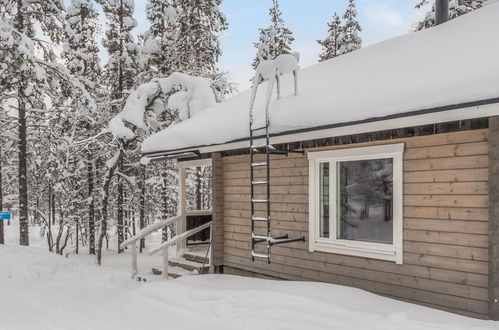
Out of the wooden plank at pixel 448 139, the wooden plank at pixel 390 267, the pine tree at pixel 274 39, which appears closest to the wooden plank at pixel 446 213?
the wooden plank at pixel 390 267

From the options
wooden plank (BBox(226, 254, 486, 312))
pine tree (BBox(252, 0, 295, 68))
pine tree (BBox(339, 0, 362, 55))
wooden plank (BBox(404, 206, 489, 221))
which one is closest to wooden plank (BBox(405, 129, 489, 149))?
wooden plank (BBox(404, 206, 489, 221))

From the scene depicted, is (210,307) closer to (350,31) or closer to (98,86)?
(98,86)

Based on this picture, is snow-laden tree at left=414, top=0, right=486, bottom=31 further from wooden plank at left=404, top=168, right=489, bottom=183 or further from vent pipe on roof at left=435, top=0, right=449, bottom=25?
wooden plank at left=404, top=168, right=489, bottom=183

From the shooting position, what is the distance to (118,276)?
8.87m

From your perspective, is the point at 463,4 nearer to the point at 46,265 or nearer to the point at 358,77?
the point at 358,77

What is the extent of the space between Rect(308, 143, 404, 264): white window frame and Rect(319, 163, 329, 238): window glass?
Result: 5 centimetres

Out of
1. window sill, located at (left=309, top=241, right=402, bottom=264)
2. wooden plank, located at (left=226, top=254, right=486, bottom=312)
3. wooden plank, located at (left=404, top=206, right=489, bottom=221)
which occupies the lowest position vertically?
wooden plank, located at (left=226, top=254, right=486, bottom=312)

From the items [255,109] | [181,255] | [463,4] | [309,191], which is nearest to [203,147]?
[255,109]

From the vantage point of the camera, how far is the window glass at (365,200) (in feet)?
18.4

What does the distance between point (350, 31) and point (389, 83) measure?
20807 mm

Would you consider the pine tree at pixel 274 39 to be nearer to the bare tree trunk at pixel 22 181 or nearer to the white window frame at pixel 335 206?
the bare tree trunk at pixel 22 181

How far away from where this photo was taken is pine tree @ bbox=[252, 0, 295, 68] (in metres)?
24.2

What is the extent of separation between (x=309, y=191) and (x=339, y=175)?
600 mm

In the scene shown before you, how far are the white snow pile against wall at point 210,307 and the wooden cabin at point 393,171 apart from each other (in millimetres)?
483
